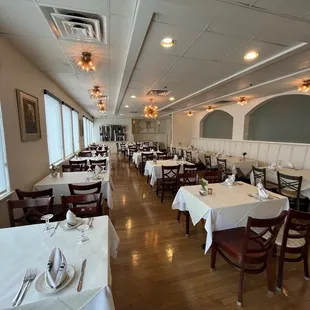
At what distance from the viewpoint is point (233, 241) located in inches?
81.2

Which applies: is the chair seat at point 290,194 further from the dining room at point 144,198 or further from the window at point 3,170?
the window at point 3,170

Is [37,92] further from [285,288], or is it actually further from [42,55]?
[285,288]

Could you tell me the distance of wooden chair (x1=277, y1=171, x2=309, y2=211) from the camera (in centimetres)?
355

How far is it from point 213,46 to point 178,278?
10.5 feet

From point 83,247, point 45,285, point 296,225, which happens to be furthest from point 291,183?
point 45,285

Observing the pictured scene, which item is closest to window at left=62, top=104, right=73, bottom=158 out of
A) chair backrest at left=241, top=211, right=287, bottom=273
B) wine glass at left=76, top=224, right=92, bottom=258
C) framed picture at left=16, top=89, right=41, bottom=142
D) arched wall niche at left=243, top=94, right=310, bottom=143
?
framed picture at left=16, top=89, right=41, bottom=142

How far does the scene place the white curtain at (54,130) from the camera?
461cm

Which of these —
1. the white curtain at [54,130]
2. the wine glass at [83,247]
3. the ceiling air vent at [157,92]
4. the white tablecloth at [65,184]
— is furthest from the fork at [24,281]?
the ceiling air vent at [157,92]

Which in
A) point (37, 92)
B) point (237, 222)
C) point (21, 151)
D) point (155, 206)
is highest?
point (37, 92)

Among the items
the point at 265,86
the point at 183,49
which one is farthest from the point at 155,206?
the point at 265,86

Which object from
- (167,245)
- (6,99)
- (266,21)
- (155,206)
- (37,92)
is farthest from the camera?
(155,206)

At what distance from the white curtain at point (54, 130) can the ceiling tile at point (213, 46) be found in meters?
3.62

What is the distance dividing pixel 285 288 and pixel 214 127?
985 centimetres

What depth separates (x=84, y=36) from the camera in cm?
254
